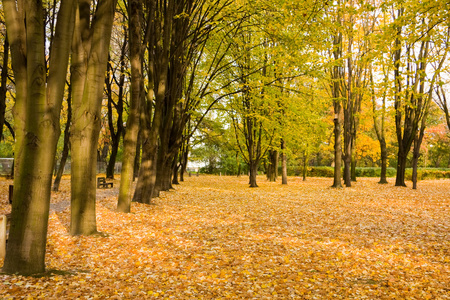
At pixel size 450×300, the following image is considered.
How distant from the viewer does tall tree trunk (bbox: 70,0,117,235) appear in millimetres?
6344

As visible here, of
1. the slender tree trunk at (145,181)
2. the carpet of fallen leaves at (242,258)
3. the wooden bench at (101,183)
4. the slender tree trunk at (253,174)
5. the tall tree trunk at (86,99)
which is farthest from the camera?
the slender tree trunk at (253,174)

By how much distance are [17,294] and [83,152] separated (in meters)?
3.26

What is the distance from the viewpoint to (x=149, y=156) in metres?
11.7

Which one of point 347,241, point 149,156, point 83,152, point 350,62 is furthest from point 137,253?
point 350,62

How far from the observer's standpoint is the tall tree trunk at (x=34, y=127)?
4.21 metres

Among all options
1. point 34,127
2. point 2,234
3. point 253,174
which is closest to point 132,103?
point 2,234

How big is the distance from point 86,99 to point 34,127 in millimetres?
2282

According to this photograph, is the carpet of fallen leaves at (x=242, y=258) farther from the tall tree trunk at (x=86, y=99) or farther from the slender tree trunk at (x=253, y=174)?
the slender tree trunk at (x=253, y=174)

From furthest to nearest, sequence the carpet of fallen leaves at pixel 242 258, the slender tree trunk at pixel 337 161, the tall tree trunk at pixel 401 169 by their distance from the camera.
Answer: the tall tree trunk at pixel 401 169
the slender tree trunk at pixel 337 161
the carpet of fallen leaves at pixel 242 258

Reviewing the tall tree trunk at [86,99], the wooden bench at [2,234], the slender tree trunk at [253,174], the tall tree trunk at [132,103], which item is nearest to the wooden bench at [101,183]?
the slender tree trunk at [253,174]

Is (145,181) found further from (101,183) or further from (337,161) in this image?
(337,161)

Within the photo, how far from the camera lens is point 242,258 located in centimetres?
595

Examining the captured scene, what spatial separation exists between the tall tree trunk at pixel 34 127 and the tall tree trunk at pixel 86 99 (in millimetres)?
1798

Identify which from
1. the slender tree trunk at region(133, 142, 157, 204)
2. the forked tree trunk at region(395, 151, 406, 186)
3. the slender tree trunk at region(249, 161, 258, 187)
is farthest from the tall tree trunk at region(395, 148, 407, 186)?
the slender tree trunk at region(133, 142, 157, 204)
